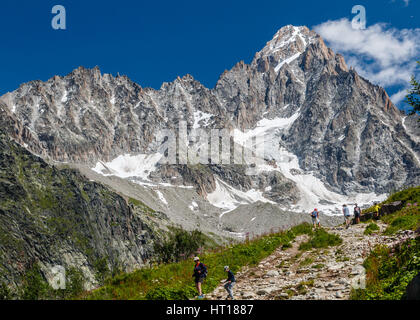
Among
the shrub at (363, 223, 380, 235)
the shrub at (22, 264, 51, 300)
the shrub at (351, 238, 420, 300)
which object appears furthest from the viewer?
the shrub at (22, 264, 51, 300)

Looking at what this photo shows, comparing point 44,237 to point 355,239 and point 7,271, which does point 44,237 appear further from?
point 355,239

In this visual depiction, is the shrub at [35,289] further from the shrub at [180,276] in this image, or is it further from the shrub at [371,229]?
the shrub at [371,229]

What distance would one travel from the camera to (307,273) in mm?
18391

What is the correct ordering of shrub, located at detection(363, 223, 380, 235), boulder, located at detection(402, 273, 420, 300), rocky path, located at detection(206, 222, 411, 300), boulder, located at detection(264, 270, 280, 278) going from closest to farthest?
boulder, located at detection(402, 273, 420, 300) < rocky path, located at detection(206, 222, 411, 300) < boulder, located at detection(264, 270, 280, 278) < shrub, located at detection(363, 223, 380, 235)

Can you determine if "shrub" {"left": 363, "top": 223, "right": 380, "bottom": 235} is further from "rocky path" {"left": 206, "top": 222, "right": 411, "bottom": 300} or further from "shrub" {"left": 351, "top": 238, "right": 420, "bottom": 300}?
"shrub" {"left": 351, "top": 238, "right": 420, "bottom": 300}

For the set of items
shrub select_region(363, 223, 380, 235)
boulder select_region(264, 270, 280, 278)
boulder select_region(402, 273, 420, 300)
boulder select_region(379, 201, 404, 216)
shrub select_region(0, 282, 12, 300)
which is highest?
boulder select_region(379, 201, 404, 216)

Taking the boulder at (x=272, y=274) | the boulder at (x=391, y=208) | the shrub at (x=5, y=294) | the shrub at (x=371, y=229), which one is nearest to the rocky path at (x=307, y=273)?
the boulder at (x=272, y=274)

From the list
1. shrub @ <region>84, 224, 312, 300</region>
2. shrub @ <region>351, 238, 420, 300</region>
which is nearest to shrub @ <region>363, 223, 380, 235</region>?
shrub @ <region>84, 224, 312, 300</region>

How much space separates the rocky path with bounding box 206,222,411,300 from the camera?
15.4 m

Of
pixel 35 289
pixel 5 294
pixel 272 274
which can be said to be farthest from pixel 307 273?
pixel 5 294

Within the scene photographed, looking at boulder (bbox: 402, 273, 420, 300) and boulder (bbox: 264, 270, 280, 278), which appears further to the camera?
boulder (bbox: 264, 270, 280, 278)

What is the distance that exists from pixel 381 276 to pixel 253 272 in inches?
257
